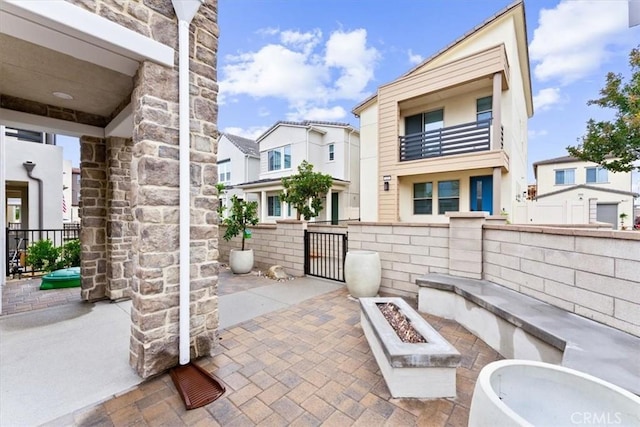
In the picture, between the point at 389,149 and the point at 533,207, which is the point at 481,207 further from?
the point at 389,149

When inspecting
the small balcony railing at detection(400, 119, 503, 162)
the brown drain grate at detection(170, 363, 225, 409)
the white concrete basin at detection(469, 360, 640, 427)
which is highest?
the small balcony railing at detection(400, 119, 503, 162)

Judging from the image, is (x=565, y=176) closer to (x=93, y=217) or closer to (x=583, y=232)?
(x=583, y=232)

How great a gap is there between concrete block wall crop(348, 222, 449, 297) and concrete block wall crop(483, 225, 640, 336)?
33.6 inches

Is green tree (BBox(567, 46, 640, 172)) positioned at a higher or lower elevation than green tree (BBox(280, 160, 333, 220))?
higher

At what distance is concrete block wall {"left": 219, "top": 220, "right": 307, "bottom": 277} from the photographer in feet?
20.8

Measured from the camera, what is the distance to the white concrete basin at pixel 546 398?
40.2 inches

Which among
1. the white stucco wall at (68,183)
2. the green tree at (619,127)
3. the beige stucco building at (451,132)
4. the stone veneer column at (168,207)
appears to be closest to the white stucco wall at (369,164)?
the beige stucco building at (451,132)

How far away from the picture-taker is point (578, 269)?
2.57 m

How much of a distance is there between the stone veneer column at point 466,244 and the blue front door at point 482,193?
494 centimetres

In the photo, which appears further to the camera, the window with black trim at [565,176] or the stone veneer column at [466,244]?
the window with black trim at [565,176]

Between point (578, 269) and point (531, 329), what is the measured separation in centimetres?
83

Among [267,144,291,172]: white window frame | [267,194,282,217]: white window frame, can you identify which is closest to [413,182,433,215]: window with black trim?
[267,194,282,217]: white window frame

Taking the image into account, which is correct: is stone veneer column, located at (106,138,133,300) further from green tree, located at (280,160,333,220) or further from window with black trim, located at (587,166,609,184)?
window with black trim, located at (587,166,609,184)

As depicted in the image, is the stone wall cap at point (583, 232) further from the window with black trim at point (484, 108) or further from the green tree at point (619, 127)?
the green tree at point (619, 127)
